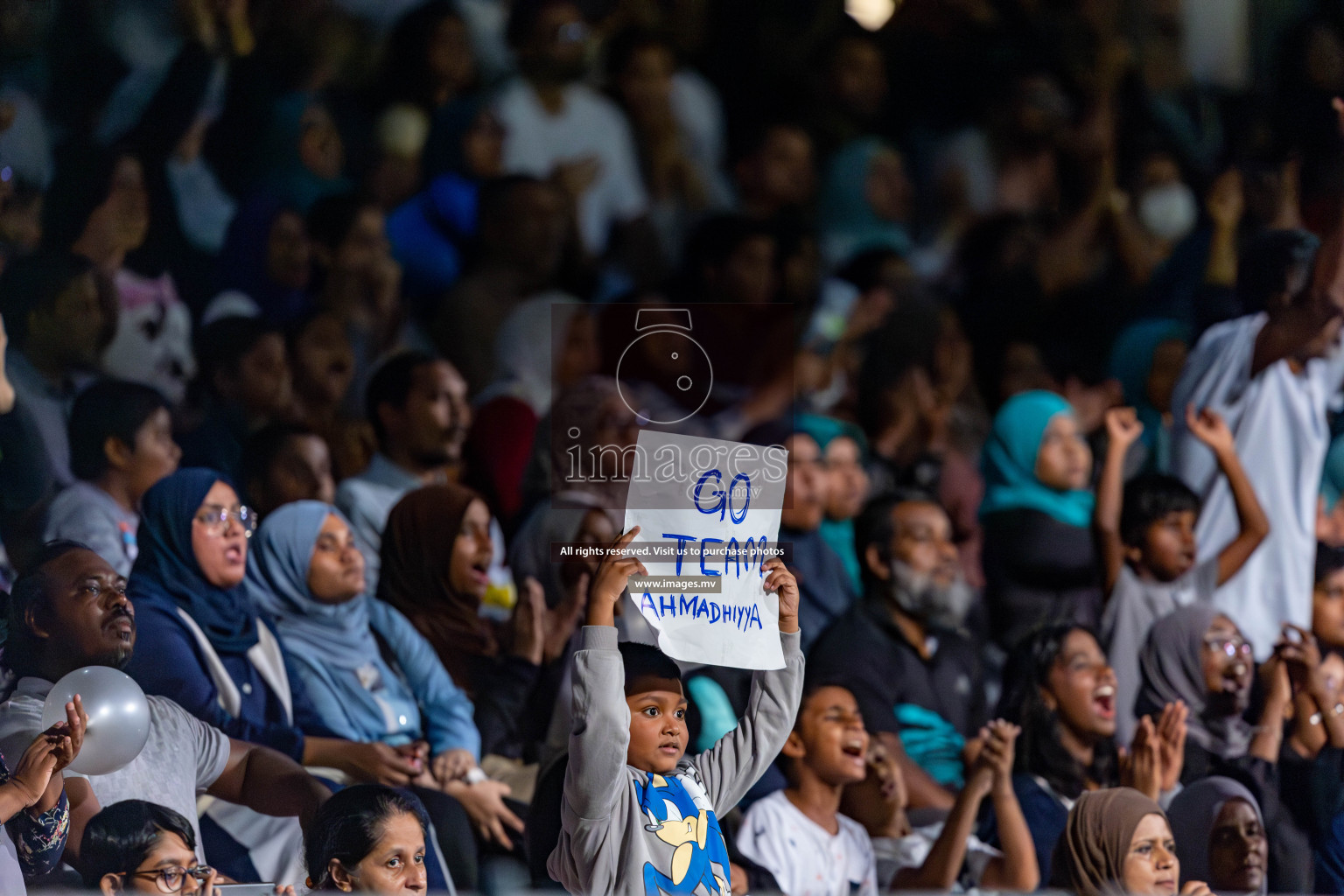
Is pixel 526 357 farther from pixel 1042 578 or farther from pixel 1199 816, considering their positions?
pixel 1199 816

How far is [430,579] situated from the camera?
3.79 meters

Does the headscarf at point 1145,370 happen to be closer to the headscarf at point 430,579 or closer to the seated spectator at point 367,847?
the headscarf at point 430,579

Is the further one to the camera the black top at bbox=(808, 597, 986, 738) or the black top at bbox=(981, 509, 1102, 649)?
the black top at bbox=(981, 509, 1102, 649)

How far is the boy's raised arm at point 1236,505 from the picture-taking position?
4109 mm

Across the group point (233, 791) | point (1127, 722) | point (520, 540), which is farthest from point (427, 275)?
point (1127, 722)

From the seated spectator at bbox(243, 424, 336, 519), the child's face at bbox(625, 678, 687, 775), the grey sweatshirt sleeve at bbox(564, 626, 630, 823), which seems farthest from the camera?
the seated spectator at bbox(243, 424, 336, 519)

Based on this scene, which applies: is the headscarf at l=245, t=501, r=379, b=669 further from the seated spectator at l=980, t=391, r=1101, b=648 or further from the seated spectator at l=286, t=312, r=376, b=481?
the seated spectator at l=980, t=391, r=1101, b=648

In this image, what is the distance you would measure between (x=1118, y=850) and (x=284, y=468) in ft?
8.47

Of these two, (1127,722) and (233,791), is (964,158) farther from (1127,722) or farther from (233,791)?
(233,791)

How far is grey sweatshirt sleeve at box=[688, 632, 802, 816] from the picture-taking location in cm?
286

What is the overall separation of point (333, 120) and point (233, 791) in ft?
6.75

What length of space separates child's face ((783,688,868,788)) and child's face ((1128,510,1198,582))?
1.11 meters

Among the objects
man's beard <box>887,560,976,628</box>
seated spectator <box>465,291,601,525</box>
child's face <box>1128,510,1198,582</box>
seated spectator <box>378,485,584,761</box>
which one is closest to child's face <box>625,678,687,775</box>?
seated spectator <box>378,485,584,761</box>

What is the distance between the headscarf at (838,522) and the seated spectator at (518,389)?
0.77 metres
